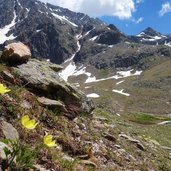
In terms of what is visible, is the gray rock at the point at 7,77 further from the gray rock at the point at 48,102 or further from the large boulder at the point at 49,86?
the gray rock at the point at 48,102

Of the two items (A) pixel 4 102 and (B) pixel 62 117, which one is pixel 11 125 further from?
(B) pixel 62 117

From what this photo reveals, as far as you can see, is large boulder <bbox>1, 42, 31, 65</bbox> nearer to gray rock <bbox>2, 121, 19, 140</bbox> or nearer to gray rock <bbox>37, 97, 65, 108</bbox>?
Answer: gray rock <bbox>37, 97, 65, 108</bbox>

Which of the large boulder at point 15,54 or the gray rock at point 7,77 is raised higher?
→ the large boulder at point 15,54

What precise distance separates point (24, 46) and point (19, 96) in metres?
3.08

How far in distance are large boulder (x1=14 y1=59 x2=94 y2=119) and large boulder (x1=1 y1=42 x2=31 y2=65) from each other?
25 cm

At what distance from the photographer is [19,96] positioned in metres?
11.2

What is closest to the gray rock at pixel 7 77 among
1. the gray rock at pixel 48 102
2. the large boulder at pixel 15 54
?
the gray rock at pixel 48 102

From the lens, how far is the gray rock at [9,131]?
334 inches

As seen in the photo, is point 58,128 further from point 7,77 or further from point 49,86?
point 49,86

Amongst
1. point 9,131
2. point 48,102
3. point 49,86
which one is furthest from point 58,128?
point 9,131

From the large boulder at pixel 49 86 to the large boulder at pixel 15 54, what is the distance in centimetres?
25

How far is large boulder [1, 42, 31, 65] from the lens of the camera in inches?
517

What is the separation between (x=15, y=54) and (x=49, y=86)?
5.01 ft

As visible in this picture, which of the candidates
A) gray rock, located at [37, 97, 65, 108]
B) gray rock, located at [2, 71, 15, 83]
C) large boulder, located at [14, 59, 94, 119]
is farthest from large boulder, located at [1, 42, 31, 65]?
gray rock, located at [37, 97, 65, 108]
